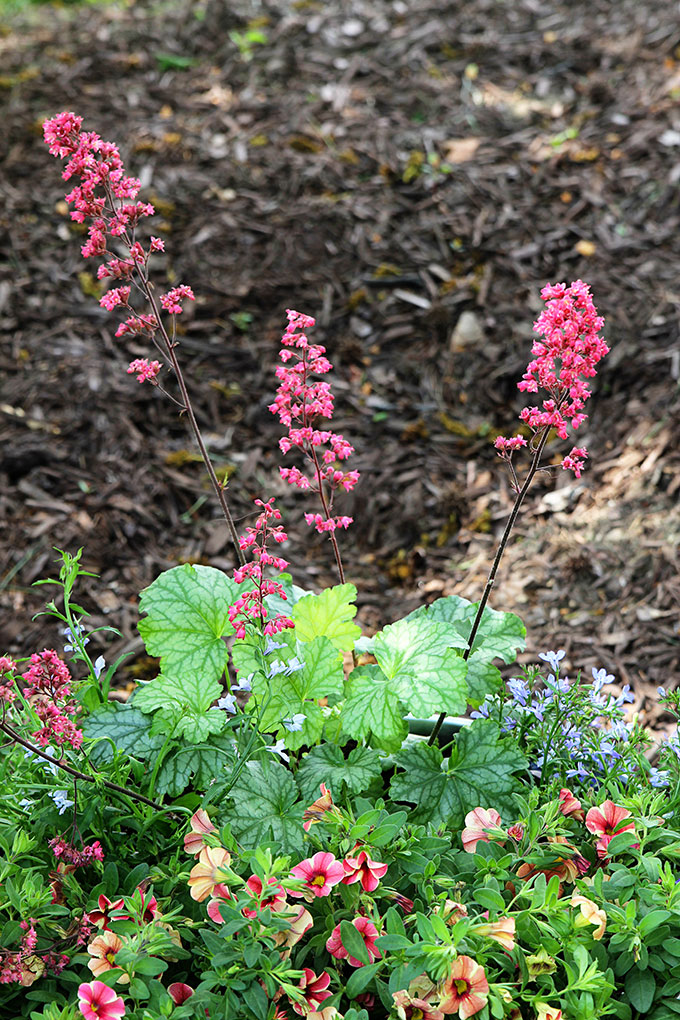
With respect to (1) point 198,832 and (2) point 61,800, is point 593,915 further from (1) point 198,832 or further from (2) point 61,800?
(2) point 61,800

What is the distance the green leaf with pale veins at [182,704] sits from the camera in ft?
5.20

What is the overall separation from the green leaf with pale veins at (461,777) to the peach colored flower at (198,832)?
1.17 feet

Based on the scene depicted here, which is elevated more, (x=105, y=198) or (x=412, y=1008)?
(x=105, y=198)

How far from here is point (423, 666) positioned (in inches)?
64.0

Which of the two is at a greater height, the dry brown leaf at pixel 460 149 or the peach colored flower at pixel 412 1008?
the dry brown leaf at pixel 460 149

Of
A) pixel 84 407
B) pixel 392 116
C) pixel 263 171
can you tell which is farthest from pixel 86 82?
pixel 84 407

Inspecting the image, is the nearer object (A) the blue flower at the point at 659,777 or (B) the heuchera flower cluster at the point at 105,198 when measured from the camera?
(B) the heuchera flower cluster at the point at 105,198

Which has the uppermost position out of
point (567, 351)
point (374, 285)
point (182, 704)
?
point (567, 351)

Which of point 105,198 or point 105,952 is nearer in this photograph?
point 105,952

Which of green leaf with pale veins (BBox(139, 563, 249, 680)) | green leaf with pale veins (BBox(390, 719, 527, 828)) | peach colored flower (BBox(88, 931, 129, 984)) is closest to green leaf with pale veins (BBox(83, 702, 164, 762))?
green leaf with pale veins (BBox(139, 563, 249, 680))

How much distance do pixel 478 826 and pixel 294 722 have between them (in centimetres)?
37

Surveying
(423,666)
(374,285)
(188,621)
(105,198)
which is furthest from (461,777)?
(374,285)

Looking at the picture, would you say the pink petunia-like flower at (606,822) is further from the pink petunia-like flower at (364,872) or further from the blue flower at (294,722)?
the blue flower at (294,722)

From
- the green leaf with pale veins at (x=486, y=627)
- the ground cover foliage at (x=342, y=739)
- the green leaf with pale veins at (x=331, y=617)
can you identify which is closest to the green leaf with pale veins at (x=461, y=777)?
the ground cover foliage at (x=342, y=739)
